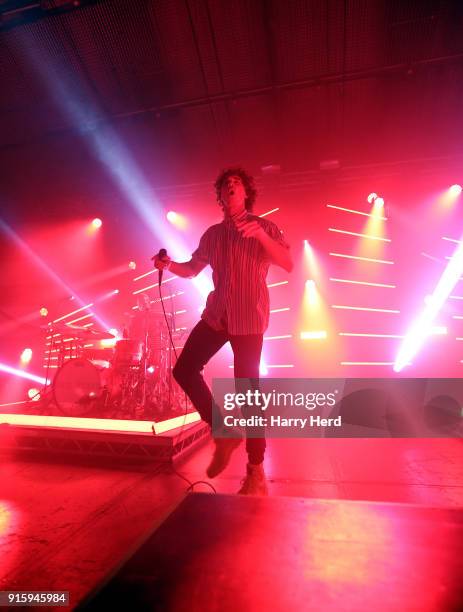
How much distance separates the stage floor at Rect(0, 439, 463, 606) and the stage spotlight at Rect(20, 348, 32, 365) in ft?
12.0

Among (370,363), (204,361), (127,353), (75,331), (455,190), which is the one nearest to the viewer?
(204,361)

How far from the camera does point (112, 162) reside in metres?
5.87

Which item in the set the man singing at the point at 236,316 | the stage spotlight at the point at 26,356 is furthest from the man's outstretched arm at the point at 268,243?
the stage spotlight at the point at 26,356

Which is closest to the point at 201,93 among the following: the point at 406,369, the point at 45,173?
the point at 45,173

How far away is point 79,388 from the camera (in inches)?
185

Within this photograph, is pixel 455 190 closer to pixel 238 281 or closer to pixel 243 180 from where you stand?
pixel 243 180

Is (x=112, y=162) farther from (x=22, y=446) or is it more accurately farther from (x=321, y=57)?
(x=22, y=446)

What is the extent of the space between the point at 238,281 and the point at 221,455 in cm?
106

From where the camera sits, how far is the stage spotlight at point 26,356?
21.3 feet

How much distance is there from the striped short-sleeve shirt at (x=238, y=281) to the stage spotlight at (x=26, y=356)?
6054 mm

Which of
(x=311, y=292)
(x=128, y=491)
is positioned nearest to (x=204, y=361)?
(x=128, y=491)

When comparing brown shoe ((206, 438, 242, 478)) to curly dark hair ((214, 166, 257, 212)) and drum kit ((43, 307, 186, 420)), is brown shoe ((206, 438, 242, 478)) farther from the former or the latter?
drum kit ((43, 307, 186, 420))

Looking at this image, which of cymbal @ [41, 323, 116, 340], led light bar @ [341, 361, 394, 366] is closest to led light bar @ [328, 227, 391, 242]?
led light bar @ [341, 361, 394, 366]

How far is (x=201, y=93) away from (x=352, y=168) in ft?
9.76
